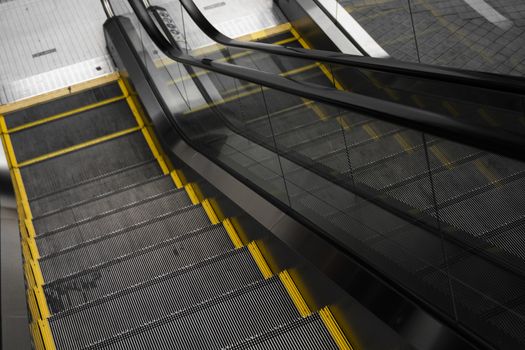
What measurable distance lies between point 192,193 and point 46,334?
2.09 metres

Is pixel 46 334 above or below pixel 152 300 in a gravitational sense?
above

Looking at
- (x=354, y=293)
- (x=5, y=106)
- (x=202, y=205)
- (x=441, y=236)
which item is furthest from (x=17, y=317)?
(x=5, y=106)

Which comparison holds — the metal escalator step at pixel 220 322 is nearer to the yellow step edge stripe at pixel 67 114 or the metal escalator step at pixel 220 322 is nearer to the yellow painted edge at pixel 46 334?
the yellow painted edge at pixel 46 334

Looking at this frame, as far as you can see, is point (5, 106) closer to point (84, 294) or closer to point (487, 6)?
point (84, 294)

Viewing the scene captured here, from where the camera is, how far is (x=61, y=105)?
25.1 feet

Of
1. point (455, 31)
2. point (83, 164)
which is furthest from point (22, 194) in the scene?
point (455, 31)

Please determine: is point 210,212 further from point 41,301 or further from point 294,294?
point 294,294

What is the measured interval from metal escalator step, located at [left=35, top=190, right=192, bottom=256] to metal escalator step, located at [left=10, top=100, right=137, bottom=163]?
1822mm

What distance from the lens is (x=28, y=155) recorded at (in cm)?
695

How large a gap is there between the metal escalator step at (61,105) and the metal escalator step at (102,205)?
199cm

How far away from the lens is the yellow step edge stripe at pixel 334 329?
3328 mm

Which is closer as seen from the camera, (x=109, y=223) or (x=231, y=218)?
(x=231, y=218)

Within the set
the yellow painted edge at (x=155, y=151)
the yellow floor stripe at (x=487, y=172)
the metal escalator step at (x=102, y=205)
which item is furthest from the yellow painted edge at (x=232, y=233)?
the yellow floor stripe at (x=487, y=172)

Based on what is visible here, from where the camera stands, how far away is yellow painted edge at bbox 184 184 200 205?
18.5 feet
